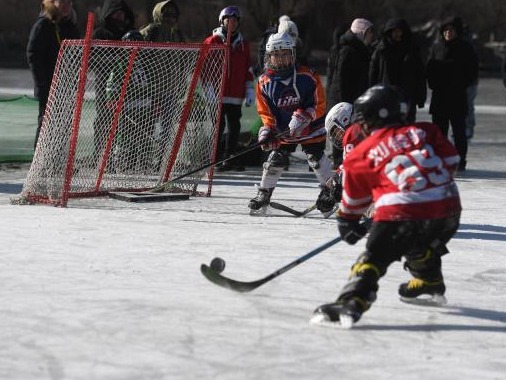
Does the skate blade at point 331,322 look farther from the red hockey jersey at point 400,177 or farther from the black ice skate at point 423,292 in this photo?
the black ice skate at point 423,292

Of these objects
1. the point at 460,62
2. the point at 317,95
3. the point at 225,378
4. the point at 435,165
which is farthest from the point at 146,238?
the point at 460,62

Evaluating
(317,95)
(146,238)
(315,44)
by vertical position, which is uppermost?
(317,95)

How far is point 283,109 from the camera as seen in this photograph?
846 centimetres

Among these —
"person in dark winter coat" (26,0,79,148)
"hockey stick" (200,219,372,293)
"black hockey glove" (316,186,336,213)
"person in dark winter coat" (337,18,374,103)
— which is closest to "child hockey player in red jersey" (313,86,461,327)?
"hockey stick" (200,219,372,293)

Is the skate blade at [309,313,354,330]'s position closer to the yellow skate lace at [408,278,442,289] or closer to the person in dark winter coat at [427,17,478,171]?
the yellow skate lace at [408,278,442,289]

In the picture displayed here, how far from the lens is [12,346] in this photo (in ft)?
15.1

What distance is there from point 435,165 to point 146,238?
8.39ft

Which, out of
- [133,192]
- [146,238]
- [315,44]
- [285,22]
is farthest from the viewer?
[315,44]

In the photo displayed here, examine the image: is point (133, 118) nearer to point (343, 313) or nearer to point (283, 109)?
point (283, 109)

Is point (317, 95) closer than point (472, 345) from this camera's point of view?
No

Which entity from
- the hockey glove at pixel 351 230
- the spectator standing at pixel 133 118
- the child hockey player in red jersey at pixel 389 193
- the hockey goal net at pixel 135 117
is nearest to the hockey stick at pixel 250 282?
the hockey glove at pixel 351 230

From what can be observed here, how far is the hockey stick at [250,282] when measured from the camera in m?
5.51

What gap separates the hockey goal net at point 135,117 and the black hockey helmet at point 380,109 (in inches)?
152

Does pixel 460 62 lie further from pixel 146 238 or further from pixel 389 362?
pixel 389 362
